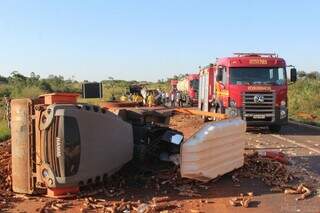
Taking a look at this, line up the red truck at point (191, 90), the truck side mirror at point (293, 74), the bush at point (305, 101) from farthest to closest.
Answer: the red truck at point (191, 90) < the bush at point (305, 101) < the truck side mirror at point (293, 74)

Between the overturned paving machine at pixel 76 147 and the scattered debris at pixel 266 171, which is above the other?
the overturned paving machine at pixel 76 147

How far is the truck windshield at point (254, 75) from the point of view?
20719 millimetres

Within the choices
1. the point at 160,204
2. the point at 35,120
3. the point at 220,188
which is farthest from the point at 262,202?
the point at 35,120

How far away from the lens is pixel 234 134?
9.68 meters

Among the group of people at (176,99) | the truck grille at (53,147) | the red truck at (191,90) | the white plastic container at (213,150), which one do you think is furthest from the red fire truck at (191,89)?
the truck grille at (53,147)

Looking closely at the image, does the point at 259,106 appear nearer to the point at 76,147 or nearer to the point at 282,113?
the point at 282,113

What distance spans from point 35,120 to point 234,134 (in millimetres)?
3460

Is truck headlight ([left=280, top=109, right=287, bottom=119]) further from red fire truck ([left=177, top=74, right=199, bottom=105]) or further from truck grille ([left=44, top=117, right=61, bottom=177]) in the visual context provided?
red fire truck ([left=177, top=74, right=199, bottom=105])

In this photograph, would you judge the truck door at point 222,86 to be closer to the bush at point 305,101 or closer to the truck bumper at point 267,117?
the truck bumper at point 267,117

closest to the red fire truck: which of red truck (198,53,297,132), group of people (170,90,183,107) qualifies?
group of people (170,90,183,107)

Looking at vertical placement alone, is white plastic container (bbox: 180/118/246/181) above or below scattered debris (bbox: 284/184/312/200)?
above

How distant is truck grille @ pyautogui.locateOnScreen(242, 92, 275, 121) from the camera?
67.6 feet

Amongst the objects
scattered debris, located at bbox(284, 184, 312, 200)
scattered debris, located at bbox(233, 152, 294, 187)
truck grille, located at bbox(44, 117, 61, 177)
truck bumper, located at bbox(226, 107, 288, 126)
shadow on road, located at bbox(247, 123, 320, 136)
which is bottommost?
shadow on road, located at bbox(247, 123, 320, 136)

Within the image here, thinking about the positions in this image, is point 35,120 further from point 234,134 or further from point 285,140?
point 285,140
